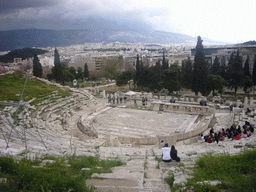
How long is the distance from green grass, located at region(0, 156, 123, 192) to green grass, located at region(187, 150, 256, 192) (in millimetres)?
3242

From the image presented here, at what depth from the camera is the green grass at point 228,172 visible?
18.4ft

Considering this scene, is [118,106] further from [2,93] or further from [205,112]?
[2,93]

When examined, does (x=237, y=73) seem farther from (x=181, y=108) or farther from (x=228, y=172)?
(x=228, y=172)

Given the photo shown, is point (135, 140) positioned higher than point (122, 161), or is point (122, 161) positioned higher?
point (122, 161)

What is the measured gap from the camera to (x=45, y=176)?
19.9 ft

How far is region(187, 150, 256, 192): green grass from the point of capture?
560 cm

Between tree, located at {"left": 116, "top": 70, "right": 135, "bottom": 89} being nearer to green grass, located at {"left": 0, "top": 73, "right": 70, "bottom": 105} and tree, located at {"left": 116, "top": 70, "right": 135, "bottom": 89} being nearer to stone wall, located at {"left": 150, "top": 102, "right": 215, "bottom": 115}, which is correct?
green grass, located at {"left": 0, "top": 73, "right": 70, "bottom": 105}

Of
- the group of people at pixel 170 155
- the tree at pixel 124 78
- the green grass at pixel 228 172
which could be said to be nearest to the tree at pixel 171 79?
the tree at pixel 124 78

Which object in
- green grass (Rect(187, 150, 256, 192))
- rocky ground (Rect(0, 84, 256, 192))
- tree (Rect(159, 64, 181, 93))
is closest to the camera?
green grass (Rect(187, 150, 256, 192))

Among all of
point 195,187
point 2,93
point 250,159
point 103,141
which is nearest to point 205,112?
point 103,141

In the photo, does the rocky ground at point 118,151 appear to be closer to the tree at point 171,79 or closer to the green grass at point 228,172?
the green grass at point 228,172

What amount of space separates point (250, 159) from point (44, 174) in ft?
22.4

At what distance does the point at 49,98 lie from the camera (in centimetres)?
2422

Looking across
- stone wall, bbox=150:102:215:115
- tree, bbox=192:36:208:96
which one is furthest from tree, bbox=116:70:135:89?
stone wall, bbox=150:102:215:115
